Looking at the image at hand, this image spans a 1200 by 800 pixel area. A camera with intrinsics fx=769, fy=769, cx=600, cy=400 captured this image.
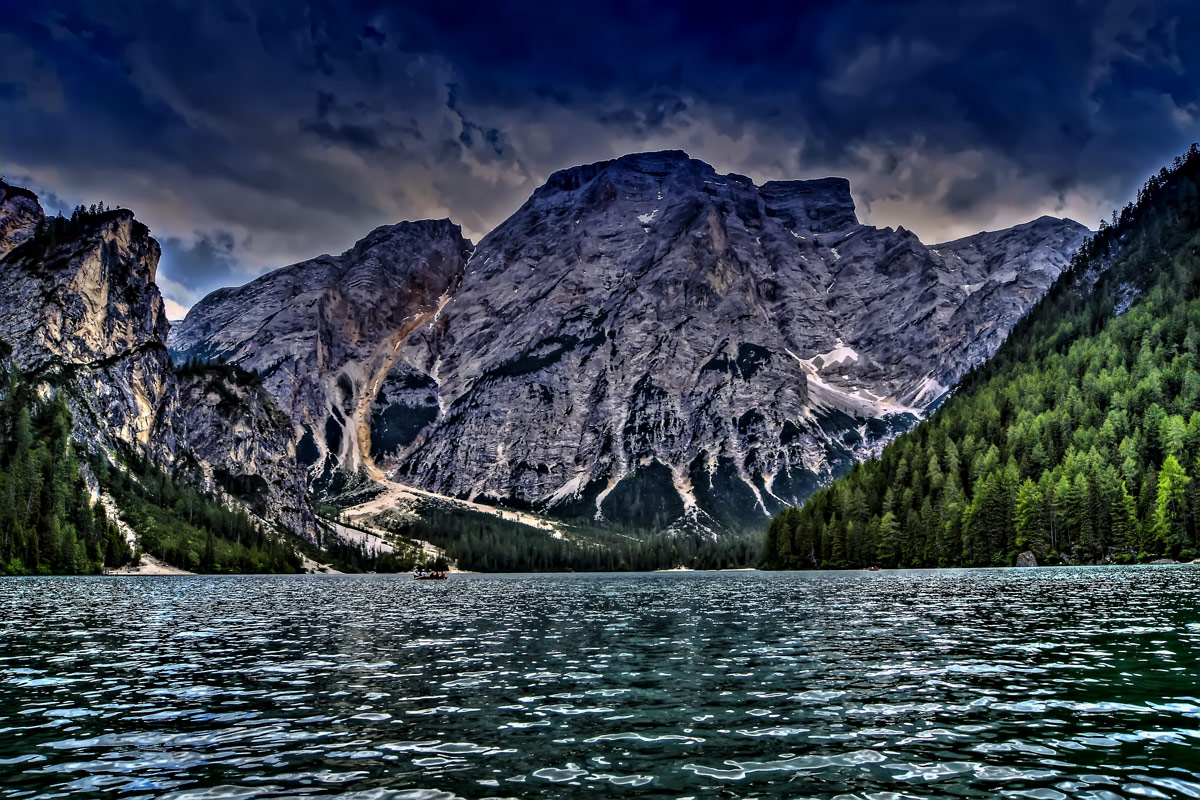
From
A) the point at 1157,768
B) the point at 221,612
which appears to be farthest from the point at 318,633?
the point at 1157,768

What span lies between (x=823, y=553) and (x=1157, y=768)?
579 feet

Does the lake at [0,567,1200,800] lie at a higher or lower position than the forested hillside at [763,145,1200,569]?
lower

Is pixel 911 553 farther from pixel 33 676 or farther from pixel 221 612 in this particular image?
pixel 33 676

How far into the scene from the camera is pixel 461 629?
52719mm

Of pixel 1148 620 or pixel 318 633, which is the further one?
pixel 318 633

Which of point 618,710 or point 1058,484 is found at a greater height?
point 1058,484

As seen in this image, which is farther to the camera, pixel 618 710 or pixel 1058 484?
pixel 1058 484

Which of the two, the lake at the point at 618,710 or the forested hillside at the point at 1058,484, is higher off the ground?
the forested hillside at the point at 1058,484

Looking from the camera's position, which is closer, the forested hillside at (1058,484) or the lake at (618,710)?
the lake at (618,710)

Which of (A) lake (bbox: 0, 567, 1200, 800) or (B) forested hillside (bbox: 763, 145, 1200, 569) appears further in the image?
(B) forested hillside (bbox: 763, 145, 1200, 569)

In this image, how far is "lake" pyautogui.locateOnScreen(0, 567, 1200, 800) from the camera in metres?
16.3

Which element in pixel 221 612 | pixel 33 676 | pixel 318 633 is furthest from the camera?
pixel 221 612

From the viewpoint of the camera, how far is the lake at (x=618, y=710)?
53.6 ft

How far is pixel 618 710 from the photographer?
2411 cm
